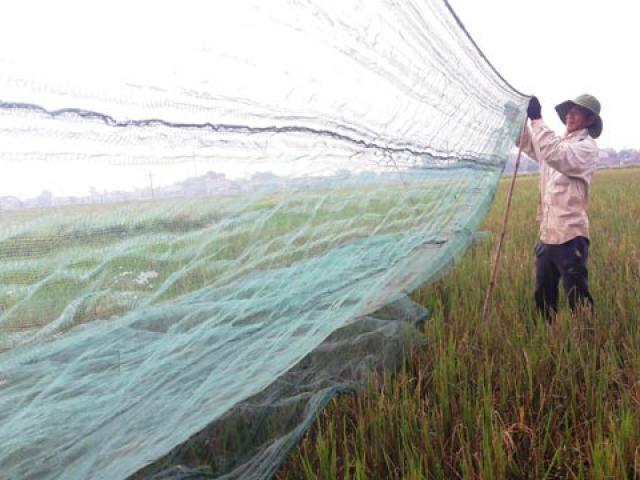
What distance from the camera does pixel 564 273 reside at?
2330mm

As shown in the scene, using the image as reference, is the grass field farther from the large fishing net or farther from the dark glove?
the dark glove

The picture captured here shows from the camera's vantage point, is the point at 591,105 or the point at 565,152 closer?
the point at 565,152

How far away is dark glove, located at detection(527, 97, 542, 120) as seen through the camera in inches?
84.4

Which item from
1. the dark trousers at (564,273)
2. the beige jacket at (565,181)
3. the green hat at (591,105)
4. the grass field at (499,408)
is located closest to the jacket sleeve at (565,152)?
the beige jacket at (565,181)

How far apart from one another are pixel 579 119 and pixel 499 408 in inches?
56.0

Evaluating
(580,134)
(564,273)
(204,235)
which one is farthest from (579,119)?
(204,235)

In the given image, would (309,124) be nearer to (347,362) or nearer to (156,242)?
(156,242)

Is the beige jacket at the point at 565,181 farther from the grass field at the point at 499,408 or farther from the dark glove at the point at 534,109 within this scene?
the grass field at the point at 499,408

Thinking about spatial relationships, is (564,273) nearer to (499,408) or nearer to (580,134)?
(580,134)

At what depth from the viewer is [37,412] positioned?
94 centimetres

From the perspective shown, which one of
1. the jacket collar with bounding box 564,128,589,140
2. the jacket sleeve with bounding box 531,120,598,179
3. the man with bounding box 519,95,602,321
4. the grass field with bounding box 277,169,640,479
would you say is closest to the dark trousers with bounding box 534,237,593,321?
the man with bounding box 519,95,602,321

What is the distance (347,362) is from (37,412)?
1.02m

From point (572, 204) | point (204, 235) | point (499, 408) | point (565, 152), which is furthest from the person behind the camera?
point (572, 204)

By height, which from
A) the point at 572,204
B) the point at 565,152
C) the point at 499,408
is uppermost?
the point at 565,152
